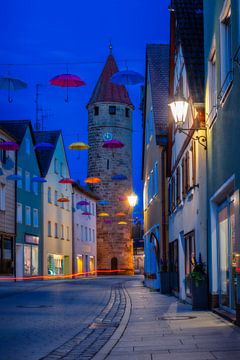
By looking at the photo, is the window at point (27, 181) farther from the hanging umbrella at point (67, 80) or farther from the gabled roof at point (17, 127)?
the hanging umbrella at point (67, 80)

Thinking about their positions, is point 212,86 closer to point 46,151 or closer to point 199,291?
point 199,291

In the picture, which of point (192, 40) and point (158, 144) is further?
point (158, 144)

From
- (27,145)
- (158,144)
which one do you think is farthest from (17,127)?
(158,144)

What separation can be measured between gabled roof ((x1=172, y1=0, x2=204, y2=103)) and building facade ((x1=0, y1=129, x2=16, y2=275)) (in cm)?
2784

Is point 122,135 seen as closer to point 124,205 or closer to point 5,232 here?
point 124,205

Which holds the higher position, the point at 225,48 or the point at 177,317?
the point at 225,48

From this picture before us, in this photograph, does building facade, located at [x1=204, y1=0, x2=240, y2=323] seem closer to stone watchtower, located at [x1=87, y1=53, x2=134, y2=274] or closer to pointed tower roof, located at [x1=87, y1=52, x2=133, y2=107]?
stone watchtower, located at [x1=87, y1=53, x2=134, y2=274]

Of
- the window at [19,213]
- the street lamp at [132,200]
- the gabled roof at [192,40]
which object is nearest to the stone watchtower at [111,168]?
the window at [19,213]

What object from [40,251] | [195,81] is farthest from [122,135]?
[195,81]

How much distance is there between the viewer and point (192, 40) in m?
19.3

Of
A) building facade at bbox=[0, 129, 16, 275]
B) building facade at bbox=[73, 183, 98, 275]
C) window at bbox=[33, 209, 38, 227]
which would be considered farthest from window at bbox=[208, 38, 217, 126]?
building facade at bbox=[73, 183, 98, 275]

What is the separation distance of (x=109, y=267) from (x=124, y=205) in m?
7.05

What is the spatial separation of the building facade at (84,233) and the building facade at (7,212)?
15.6m

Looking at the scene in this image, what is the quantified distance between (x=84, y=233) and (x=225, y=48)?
2363 inches
